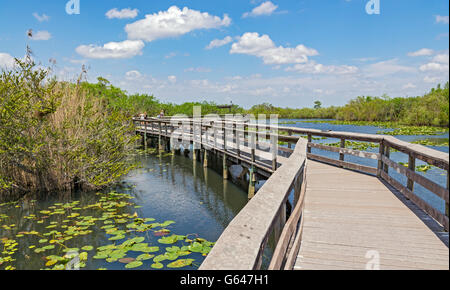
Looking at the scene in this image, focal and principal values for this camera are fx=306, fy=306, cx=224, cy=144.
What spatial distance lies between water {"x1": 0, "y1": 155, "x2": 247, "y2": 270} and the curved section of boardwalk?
252cm

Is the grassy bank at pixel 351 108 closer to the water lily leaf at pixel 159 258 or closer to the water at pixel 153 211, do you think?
the water at pixel 153 211

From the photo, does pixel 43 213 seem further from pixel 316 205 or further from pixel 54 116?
pixel 316 205

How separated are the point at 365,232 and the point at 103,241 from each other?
508cm

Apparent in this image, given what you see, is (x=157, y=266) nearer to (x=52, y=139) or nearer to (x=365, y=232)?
(x=365, y=232)

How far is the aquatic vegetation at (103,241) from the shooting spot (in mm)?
5371

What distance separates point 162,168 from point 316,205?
1126cm

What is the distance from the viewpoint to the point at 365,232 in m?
3.41

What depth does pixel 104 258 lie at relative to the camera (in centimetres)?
550

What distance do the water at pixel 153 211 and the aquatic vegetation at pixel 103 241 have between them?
26mm

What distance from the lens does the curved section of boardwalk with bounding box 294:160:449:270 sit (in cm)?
275

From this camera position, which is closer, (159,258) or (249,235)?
(249,235)

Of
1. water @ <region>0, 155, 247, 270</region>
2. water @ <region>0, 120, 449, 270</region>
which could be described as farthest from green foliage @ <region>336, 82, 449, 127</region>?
water @ <region>0, 155, 247, 270</region>

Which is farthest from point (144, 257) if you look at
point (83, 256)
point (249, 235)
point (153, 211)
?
point (249, 235)
